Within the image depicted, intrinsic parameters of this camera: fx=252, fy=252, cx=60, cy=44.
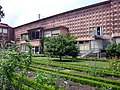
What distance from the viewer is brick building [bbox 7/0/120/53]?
36281 millimetres

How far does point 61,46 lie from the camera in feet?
93.6

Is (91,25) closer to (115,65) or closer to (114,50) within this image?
(114,50)

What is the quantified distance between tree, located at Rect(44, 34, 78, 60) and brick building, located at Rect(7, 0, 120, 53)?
293 inches

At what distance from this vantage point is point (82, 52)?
40156 millimetres

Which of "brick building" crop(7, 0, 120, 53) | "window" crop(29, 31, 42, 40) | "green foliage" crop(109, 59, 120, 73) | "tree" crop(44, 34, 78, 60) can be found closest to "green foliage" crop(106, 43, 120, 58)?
"tree" crop(44, 34, 78, 60)

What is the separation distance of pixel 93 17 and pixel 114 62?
75.6ft

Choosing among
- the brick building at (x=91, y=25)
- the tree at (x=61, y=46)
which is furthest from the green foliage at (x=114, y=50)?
the brick building at (x=91, y=25)

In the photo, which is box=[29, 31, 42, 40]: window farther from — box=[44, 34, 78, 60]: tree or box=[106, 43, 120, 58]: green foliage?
box=[106, 43, 120, 58]: green foliage

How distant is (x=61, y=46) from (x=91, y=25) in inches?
485

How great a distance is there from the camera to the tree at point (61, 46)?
28.4m

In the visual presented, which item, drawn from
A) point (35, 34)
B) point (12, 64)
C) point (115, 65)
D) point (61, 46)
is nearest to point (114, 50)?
point (61, 46)

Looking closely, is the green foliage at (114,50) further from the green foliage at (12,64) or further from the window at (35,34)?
the green foliage at (12,64)

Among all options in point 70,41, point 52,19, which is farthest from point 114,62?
point 52,19

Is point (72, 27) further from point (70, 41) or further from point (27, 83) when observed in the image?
point (27, 83)
